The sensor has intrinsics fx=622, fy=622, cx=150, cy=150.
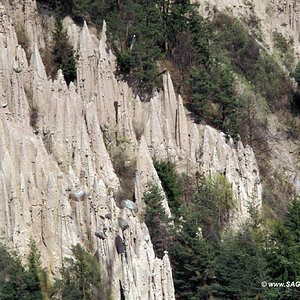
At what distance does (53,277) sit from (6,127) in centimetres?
922

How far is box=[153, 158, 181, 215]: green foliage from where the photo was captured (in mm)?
40625

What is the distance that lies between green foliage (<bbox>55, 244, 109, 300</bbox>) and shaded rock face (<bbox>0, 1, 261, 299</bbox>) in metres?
0.66

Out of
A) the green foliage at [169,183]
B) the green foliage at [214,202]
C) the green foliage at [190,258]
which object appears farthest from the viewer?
the green foliage at [169,183]

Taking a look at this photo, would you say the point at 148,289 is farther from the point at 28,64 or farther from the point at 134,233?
the point at 28,64

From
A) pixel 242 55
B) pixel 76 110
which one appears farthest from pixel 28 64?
pixel 242 55

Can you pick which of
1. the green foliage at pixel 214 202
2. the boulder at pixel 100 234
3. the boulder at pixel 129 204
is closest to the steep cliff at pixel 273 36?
the green foliage at pixel 214 202

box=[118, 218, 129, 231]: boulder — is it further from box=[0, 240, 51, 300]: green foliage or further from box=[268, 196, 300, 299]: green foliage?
box=[268, 196, 300, 299]: green foliage

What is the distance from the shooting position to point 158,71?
4788cm

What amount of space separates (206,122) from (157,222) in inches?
481

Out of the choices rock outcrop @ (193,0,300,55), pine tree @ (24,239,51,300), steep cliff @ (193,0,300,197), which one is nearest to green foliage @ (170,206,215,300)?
pine tree @ (24,239,51,300)

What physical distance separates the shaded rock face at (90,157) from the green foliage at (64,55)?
1.94 ft

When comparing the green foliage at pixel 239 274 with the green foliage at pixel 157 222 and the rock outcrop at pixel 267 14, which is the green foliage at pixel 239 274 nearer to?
the green foliage at pixel 157 222

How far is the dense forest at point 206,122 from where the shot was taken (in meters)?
34.0

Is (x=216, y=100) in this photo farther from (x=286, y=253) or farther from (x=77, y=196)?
(x=77, y=196)
